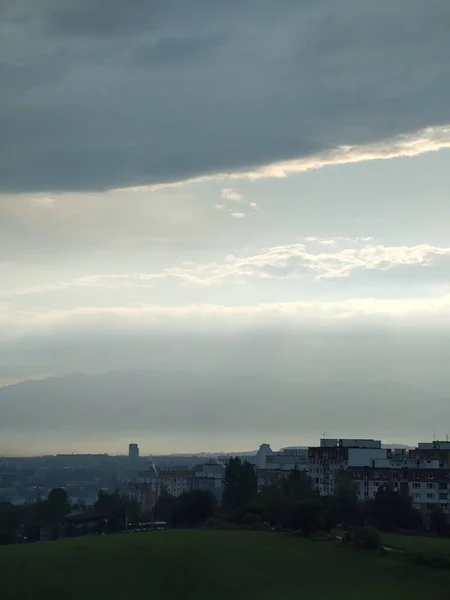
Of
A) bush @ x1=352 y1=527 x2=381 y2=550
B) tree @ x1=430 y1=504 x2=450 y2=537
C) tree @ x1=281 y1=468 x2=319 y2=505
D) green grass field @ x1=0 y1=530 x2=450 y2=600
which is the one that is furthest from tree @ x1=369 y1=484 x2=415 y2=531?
bush @ x1=352 y1=527 x2=381 y2=550

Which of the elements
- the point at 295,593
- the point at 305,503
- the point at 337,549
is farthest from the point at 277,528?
the point at 295,593

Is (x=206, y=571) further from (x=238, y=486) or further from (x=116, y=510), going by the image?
(x=116, y=510)

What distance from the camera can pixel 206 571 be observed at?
44938mm

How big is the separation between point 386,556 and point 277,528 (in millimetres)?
10811

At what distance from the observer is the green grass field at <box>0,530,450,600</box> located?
41.5m

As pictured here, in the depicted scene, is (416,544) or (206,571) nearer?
(206,571)

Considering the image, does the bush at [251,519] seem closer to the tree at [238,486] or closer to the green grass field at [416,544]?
the green grass field at [416,544]

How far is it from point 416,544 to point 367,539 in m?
4.63

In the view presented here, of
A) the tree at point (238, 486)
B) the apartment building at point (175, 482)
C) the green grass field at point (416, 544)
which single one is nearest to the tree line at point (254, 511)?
the tree at point (238, 486)

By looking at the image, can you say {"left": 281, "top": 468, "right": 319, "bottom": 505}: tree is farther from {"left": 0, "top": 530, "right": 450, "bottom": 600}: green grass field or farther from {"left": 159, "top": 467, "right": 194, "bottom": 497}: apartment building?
{"left": 159, "top": 467, "right": 194, "bottom": 497}: apartment building

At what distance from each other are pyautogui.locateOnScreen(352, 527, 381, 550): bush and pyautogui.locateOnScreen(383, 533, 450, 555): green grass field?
60.6 inches

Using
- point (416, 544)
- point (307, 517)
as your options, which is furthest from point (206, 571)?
point (416, 544)

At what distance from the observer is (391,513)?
66.4 metres

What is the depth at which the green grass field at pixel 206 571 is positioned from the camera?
41.5m
